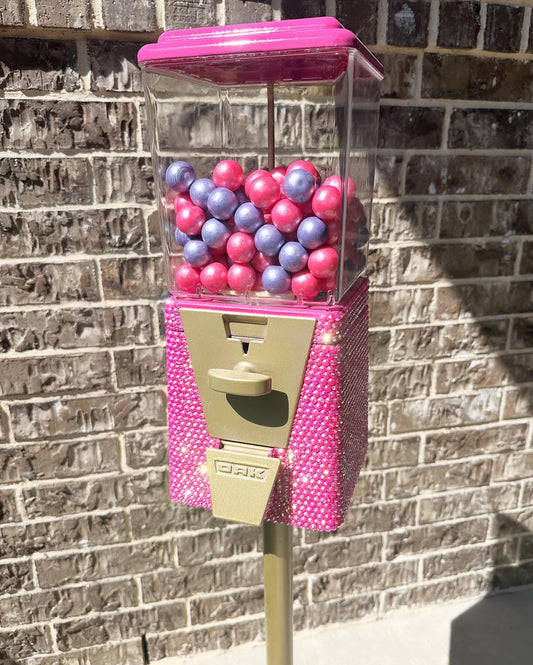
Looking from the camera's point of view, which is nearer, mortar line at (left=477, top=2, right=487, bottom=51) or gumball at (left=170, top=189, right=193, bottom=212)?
gumball at (left=170, top=189, right=193, bottom=212)

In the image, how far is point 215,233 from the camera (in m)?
0.95

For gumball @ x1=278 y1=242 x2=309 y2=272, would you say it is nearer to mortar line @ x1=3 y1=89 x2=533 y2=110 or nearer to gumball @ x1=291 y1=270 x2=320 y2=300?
gumball @ x1=291 y1=270 x2=320 y2=300

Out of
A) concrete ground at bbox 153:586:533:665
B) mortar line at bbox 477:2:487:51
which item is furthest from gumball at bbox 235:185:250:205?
concrete ground at bbox 153:586:533:665

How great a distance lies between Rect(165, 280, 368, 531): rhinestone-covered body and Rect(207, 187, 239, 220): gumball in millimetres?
158

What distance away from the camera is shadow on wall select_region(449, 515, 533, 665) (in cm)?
175

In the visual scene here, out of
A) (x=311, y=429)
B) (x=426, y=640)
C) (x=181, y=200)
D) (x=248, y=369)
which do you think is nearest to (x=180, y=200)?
(x=181, y=200)

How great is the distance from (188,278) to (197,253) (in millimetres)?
53

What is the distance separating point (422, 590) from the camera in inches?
75.5

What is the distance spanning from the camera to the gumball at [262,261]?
960 millimetres

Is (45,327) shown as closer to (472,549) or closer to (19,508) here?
(19,508)

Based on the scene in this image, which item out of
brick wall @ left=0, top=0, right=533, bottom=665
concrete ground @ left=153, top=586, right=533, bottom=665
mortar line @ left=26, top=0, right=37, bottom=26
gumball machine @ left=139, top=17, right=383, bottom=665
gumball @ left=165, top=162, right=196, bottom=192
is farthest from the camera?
concrete ground @ left=153, top=586, right=533, bottom=665

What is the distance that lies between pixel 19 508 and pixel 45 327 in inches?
20.9

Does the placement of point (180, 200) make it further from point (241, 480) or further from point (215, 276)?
point (241, 480)

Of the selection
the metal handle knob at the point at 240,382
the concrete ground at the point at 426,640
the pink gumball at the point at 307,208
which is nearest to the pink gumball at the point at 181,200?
the pink gumball at the point at 307,208
